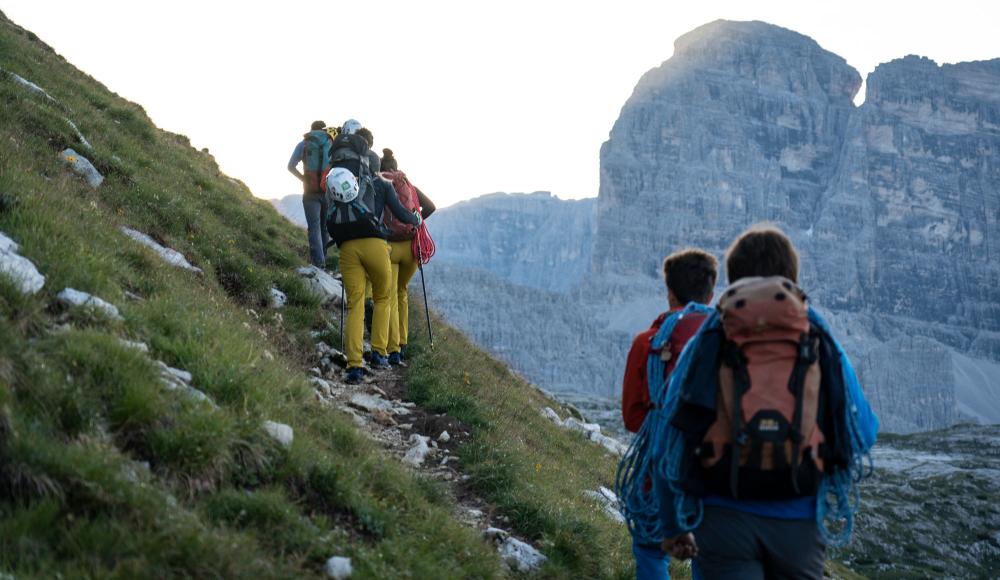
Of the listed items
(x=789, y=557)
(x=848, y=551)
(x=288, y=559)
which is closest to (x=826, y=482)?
(x=789, y=557)

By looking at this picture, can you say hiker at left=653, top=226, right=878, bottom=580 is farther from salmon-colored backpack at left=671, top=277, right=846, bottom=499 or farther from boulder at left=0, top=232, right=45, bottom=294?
boulder at left=0, top=232, right=45, bottom=294

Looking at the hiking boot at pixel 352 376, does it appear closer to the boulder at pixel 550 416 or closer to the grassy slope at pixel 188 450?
the grassy slope at pixel 188 450

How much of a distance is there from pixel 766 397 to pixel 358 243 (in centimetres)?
902

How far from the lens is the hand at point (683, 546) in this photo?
562 cm

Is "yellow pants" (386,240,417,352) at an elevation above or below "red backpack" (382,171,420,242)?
below

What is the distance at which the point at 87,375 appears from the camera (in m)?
6.53

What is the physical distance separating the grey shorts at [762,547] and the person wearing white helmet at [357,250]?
8455mm

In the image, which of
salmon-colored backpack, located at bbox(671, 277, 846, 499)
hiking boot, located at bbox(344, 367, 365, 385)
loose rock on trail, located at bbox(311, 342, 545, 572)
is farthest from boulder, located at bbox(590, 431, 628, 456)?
salmon-colored backpack, located at bbox(671, 277, 846, 499)

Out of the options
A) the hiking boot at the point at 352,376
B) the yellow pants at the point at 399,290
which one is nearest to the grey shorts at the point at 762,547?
the hiking boot at the point at 352,376

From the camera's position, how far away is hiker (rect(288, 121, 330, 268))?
61.3 feet

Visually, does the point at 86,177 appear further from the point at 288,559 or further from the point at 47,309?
the point at 288,559

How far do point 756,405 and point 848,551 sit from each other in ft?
298

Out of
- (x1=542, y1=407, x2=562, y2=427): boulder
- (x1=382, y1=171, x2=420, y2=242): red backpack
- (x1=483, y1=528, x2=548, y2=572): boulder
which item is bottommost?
(x1=542, y1=407, x2=562, y2=427): boulder

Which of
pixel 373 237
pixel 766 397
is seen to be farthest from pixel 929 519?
pixel 766 397
